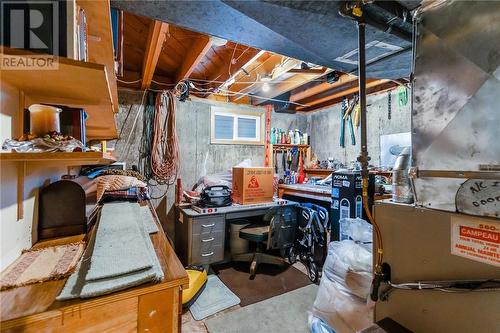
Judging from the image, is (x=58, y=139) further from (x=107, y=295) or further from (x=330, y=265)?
(x=330, y=265)

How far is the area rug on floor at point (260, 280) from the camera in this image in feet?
7.78

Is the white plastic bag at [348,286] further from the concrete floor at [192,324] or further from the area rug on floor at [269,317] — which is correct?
the concrete floor at [192,324]

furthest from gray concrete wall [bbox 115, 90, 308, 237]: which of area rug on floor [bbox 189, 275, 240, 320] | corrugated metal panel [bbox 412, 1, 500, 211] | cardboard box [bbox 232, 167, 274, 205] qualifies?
corrugated metal panel [bbox 412, 1, 500, 211]

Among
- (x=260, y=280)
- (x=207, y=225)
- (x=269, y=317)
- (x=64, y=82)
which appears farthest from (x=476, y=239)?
(x=207, y=225)

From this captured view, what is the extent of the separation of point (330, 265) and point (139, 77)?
124 inches

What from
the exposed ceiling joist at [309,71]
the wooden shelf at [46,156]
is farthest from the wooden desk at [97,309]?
the exposed ceiling joist at [309,71]

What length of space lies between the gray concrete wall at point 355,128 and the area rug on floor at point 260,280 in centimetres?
205

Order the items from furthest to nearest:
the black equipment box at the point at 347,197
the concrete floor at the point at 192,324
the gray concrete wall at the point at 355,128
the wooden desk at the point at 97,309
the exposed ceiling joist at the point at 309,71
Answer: the gray concrete wall at the point at 355,128 < the exposed ceiling joist at the point at 309,71 < the black equipment box at the point at 347,197 < the concrete floor at the point at 192,324 < the wooden desk at the point at 97,309

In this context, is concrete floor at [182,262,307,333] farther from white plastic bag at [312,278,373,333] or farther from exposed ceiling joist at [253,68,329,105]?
exposed ceiling joist at [253,68,329,105]

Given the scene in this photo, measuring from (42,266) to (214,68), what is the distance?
2740mm

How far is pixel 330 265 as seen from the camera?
1647mm

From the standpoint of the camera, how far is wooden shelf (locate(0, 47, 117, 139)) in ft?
2.41

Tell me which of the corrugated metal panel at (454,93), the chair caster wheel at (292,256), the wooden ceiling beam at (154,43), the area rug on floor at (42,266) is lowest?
the chair caster wheel at (292,256)

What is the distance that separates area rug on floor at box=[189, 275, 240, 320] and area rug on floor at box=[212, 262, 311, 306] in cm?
8
